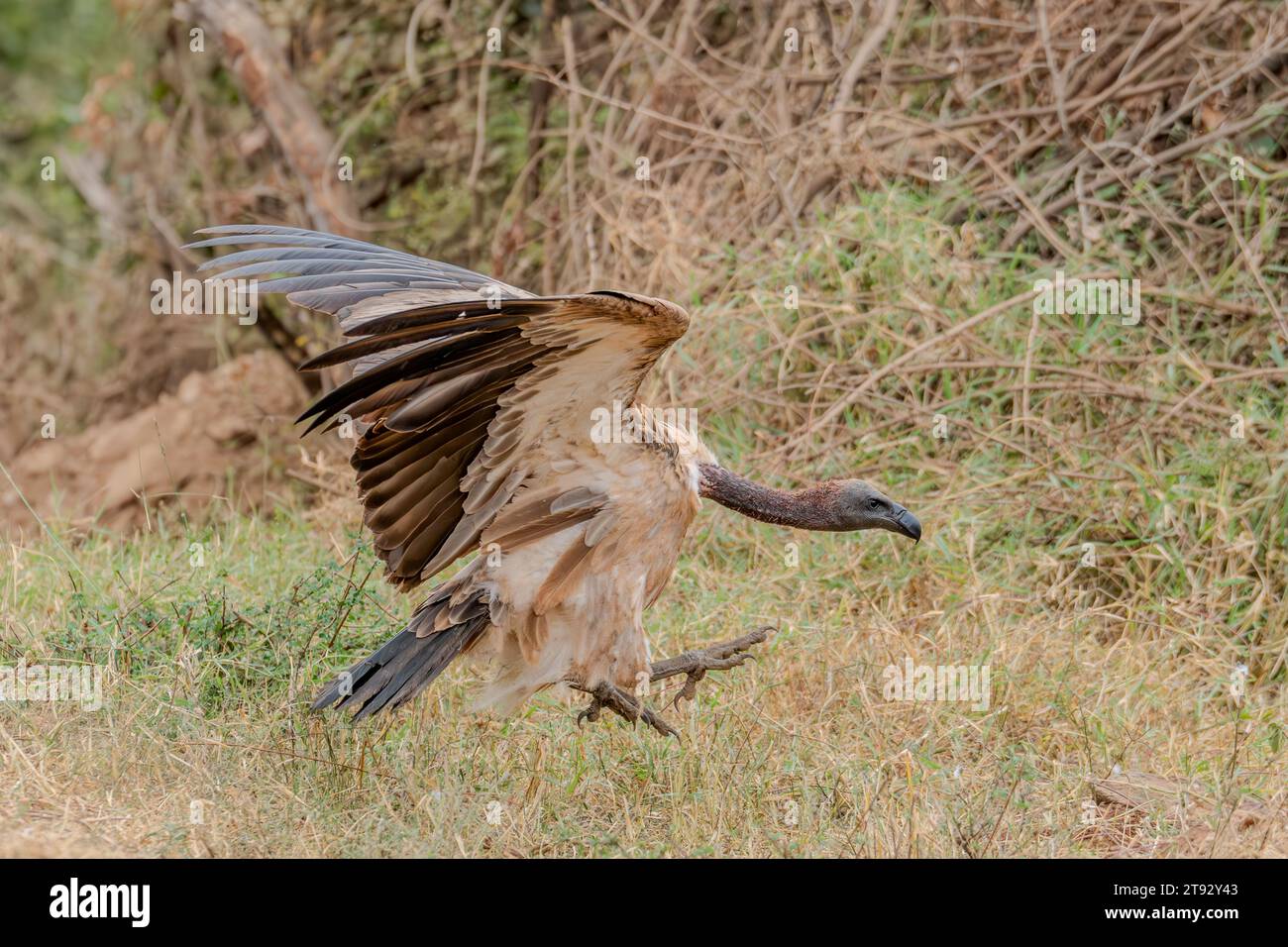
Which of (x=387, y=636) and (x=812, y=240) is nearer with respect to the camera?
(x=387, y=636)

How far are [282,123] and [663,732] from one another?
459 centimetres

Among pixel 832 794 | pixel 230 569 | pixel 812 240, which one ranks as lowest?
→ pixel 832 794

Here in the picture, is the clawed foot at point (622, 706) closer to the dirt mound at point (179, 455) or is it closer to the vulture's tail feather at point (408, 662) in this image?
the vulture's tail feather at point (408, 662)

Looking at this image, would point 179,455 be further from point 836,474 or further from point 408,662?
point 408,662

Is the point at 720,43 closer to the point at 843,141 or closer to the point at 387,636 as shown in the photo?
the point at 843,141

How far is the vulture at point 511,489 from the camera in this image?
3.84 metres

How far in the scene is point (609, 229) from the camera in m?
6.80

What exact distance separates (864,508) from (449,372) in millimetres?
1455

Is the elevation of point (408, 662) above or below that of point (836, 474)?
below

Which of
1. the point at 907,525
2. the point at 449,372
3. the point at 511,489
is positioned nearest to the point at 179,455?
the point at 511,489

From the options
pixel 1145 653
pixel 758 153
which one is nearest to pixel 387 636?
pixel 1145 653

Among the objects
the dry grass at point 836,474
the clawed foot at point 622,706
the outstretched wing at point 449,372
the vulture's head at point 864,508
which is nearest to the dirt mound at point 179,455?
the dry grass at point 836,474

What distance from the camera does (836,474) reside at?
5.73m

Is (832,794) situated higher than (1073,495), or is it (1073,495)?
(1073,495)
